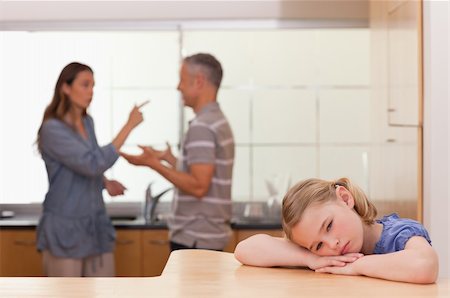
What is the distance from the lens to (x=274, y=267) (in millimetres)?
2367

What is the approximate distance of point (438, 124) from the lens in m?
3.73

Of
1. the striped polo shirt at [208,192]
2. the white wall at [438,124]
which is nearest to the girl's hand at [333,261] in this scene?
the white wall at [438,124]

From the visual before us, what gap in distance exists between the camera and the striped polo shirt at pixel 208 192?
4129 millimetres

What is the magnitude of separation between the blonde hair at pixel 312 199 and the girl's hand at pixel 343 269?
0.45 ft

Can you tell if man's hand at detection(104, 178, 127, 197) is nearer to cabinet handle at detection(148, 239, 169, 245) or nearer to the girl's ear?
cabinet handle at detection(148, 239, 169, 245)

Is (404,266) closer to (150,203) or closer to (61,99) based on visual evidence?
(61,99)

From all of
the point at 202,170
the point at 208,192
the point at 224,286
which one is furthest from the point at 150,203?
the point at 224,286

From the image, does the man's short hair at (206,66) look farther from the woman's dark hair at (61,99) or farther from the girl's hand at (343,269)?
the girl's hand at (343,269)

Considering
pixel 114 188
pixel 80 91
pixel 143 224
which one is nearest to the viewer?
pixel 80 91

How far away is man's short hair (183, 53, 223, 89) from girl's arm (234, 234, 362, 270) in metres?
2.03

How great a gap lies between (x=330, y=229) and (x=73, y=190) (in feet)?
7.52

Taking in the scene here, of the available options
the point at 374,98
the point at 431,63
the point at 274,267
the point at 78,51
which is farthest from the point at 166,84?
the point at 274,267

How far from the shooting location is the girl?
2.21 meters

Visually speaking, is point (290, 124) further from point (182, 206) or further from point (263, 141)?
point (182, 206)
